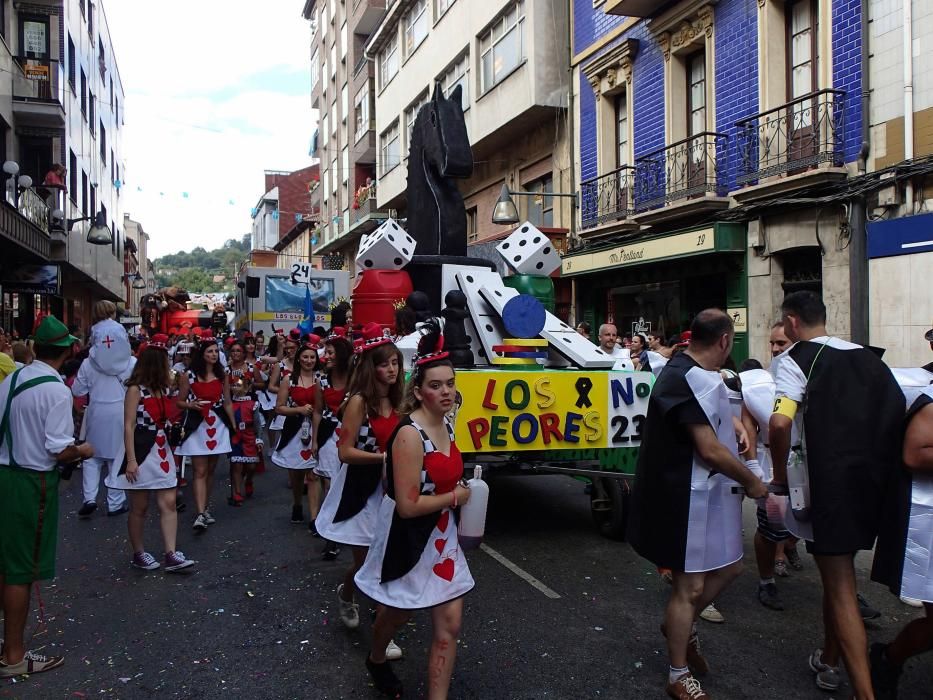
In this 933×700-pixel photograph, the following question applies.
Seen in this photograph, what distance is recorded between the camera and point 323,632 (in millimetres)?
4312

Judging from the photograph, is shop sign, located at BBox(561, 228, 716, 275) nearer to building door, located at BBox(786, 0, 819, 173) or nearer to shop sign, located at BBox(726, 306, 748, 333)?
shop sign, located at BBox(726, 306, 748, 333)

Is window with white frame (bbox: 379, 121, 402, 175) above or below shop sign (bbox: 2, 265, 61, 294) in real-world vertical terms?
above

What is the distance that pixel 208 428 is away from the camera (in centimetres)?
664

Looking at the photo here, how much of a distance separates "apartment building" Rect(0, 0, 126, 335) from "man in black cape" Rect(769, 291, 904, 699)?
15.5m

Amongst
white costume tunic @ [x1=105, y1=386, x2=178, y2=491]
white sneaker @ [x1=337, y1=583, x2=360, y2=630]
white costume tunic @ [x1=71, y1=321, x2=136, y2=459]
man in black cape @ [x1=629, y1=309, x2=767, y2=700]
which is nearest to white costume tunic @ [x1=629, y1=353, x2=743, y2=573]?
man in black cape @ [x1=629, y1=309, x2=767, y2=700]

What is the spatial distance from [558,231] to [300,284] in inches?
283

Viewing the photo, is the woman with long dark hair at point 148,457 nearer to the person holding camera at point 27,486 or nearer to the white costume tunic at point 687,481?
the person holding camera at point 27,486

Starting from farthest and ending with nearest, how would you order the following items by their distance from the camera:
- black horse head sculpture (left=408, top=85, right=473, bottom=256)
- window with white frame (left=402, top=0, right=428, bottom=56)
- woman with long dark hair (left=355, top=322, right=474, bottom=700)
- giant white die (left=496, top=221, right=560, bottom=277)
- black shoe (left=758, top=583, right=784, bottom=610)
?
1. window with white frame (left=402, top=0, right=428, bottom=56)
2. black horse head sculpture (left=408, top=85, right=473, bottom=256)
3. giant white die (left=496, top=221, right=560, bottom=277)
4. black shoe (left=758, top=583, right=784, bottom=610)
5. woman with long dark hair (left=355, top=322, right=474, bottom=700)

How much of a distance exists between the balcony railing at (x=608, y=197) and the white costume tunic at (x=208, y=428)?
1109 cm

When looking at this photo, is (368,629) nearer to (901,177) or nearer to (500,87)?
(901,177)

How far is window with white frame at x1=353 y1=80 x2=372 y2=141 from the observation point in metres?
33.5

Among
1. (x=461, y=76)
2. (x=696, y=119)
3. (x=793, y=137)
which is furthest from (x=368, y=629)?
(x=461, y=76)

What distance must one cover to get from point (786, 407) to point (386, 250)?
5.17m

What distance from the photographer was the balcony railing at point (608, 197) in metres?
16.1
